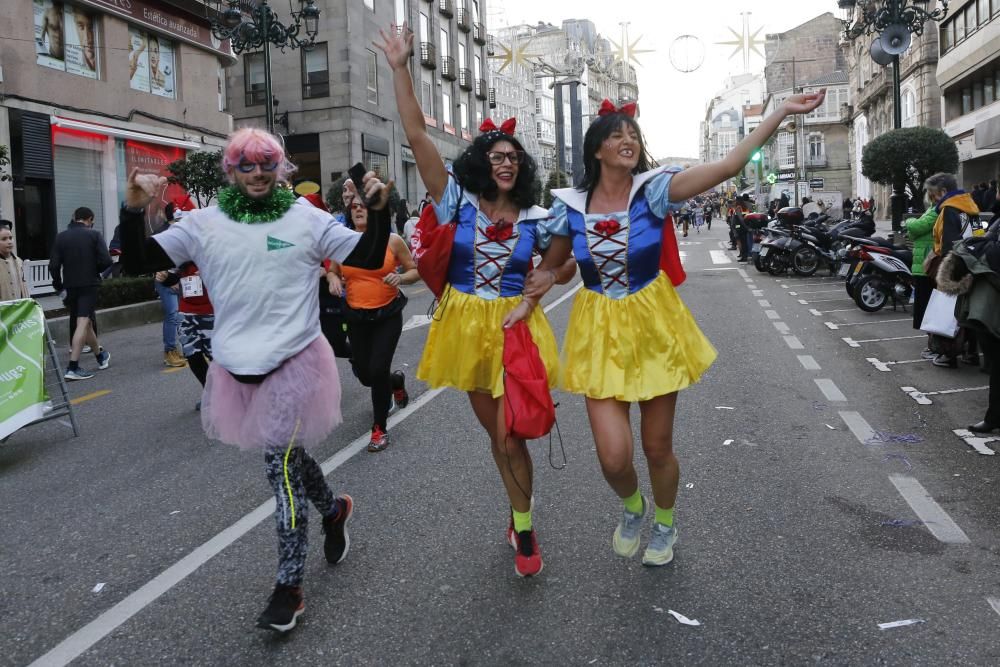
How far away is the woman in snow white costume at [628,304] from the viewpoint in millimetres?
3672

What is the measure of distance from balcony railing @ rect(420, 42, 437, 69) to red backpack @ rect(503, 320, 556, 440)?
4084 centimetres

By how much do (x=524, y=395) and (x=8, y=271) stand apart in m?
6.83

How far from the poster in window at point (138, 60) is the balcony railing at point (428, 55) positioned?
67.2ft

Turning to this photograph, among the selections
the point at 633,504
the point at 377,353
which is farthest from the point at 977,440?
the point at 377,353

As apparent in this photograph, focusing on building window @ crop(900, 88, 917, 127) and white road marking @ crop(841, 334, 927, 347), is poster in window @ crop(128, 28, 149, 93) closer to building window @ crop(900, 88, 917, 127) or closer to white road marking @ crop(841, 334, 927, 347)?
white road marking @ crop(841, 334, 927, 347)

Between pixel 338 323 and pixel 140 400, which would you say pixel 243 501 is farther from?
pixel 140 400

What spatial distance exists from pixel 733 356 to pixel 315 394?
6.91 m

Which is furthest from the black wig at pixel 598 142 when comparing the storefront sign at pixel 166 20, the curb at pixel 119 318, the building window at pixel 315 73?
the building window at pixel 315 73

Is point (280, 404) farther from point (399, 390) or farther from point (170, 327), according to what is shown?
point (170, 327)

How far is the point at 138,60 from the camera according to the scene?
23.0 metres

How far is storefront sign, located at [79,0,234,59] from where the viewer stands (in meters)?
21.7

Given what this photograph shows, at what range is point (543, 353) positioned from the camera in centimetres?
380

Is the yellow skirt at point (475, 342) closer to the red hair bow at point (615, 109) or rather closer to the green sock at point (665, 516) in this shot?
the green sock at point (665, 516)

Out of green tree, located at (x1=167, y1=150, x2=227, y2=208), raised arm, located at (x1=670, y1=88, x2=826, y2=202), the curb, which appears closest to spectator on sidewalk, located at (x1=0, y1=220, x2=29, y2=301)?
the curb
